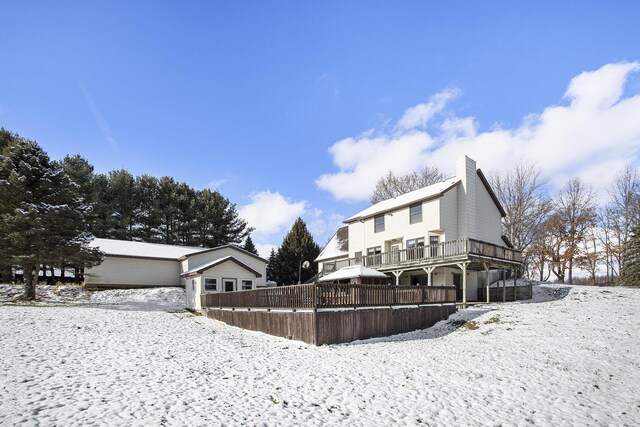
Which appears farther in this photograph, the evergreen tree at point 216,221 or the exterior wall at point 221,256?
the evergreen tree at point 216,221

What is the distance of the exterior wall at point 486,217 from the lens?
2814 cm

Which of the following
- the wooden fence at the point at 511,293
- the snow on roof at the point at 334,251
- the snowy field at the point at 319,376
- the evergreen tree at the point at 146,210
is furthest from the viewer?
the evergreen tree at the point at 146,210

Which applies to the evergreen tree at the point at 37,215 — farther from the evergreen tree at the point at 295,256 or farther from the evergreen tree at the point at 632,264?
the evergreen tree at the point at 632,264

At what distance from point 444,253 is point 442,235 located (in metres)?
3.31

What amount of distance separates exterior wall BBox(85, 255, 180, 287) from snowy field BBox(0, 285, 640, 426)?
16.1 meters

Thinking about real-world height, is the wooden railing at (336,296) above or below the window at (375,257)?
below

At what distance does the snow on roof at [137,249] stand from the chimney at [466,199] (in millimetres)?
23744

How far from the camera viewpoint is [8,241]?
70.3ft

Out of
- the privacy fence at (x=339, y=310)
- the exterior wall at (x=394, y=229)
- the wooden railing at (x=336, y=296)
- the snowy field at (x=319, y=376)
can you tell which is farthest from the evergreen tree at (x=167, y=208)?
the snowy field at (x=319, y=376)

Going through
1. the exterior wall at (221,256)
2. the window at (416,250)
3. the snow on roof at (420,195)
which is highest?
the snow on roof at (420,195)

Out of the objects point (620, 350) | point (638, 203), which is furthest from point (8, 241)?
point (638, 203)

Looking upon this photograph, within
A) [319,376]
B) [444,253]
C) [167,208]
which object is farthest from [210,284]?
[167,208]

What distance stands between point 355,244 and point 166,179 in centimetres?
3073

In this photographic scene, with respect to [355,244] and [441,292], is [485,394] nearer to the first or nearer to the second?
[441,292]
